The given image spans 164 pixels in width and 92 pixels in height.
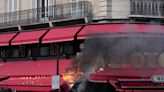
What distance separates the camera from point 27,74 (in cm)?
2520

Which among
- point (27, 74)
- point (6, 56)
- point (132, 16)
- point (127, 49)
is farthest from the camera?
point (6, 56)

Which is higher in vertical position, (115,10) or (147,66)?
(115,10)

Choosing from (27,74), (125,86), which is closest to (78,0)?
(27,74)

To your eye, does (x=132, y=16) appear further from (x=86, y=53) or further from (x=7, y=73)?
(x=7, y=73)

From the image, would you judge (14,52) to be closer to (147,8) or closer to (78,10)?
(78,10)

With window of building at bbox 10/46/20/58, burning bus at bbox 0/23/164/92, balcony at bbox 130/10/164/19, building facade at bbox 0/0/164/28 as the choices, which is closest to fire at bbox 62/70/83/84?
burning bus at bbox 0/23/164/92

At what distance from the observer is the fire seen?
22.2 metres

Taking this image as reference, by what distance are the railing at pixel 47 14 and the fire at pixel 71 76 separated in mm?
2860

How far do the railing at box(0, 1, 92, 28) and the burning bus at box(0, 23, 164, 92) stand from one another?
3.04 feet

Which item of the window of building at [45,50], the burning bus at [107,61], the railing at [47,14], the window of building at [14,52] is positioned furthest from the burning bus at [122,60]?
the window of building at [14,52]

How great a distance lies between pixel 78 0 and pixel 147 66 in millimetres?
5359

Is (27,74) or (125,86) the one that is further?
(27,74)

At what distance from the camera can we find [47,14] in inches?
1049

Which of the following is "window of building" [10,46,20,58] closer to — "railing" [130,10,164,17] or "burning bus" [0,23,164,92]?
"burning bus" [0,23,164,92]
